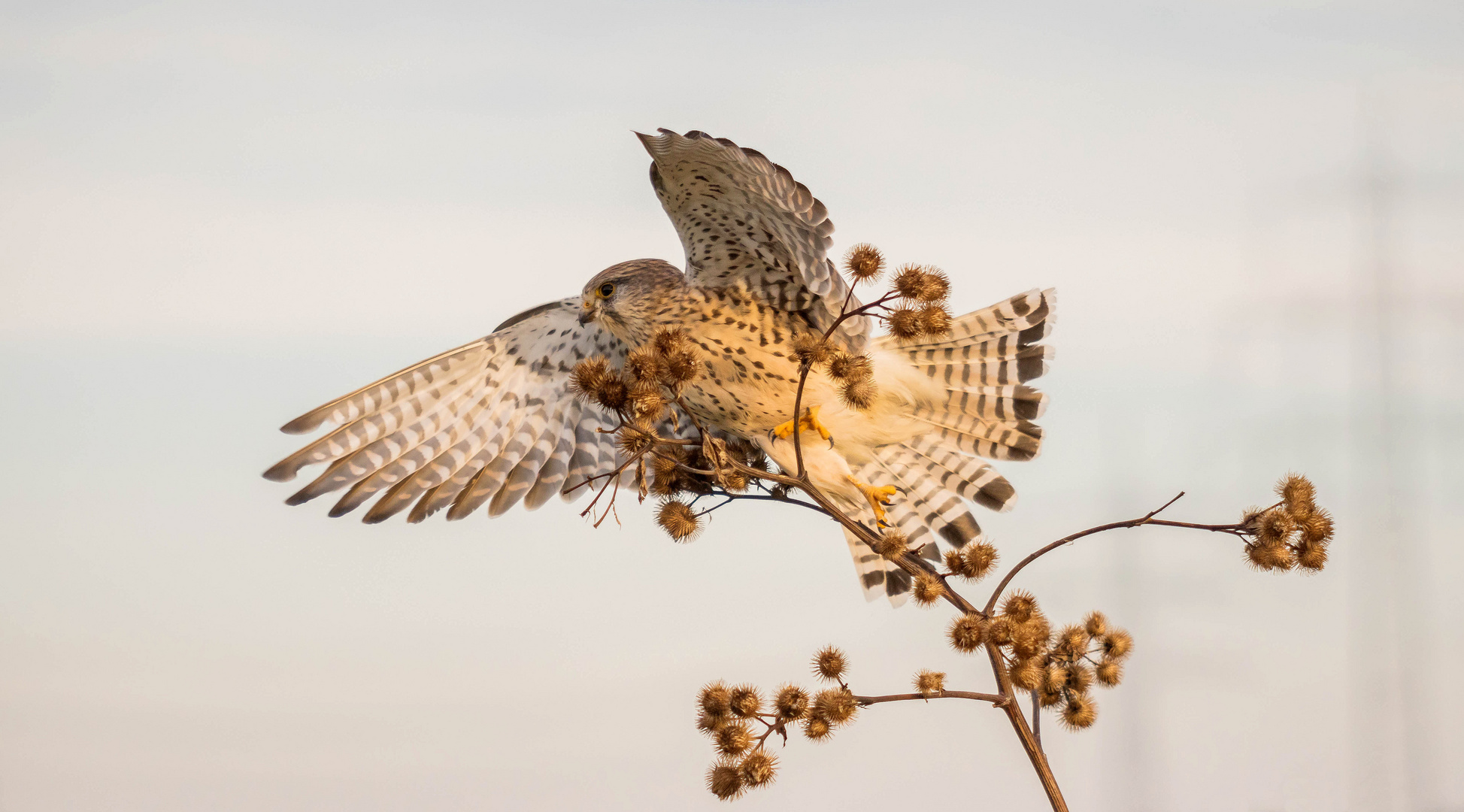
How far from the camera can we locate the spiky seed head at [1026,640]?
171 cm

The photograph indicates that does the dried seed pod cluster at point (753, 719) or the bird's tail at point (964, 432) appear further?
the bird's tail at point (964, 432)

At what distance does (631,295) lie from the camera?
261 centimetres

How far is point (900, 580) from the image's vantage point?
283cm

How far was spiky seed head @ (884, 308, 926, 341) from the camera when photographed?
172 centimetres

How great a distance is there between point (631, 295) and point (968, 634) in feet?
4.14

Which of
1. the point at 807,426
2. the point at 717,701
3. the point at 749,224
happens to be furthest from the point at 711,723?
the point at 749,224

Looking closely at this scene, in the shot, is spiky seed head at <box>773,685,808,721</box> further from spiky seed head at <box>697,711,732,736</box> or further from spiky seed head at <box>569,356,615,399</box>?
spiky seed head at <box>569,356,615,399</box>

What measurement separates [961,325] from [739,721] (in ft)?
4.14

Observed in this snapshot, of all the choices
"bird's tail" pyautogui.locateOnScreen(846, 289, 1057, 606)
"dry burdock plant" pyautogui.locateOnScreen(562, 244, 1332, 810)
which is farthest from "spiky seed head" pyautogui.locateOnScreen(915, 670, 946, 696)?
"bird's tail" pyautogui.locateOnScreen(846, 289, 1057, 606)

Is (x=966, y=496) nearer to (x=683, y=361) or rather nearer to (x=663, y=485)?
(x=663, y=485)

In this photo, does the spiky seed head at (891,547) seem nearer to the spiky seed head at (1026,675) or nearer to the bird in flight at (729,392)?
the spiky seed head at (1026,675)

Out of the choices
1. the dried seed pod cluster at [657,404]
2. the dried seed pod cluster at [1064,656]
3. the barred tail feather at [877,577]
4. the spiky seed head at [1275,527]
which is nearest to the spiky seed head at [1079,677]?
the dried seed pod cluster at [1064,656]

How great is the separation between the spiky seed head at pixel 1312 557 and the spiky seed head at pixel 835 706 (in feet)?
2.42

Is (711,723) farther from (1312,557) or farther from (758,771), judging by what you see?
(1312,557)
